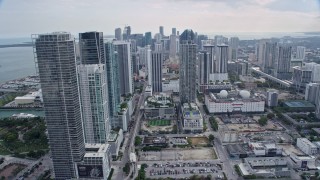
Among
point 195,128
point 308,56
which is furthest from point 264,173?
point 308,56

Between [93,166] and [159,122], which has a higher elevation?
[93,166]

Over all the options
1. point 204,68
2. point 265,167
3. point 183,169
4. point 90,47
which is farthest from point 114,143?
point 204,68

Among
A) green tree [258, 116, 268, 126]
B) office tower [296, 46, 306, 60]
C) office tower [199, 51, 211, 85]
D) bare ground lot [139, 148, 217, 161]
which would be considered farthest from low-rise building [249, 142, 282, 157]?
office tower [296, 46, 306, 60]

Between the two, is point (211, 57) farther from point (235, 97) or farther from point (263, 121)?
point (263, 121)

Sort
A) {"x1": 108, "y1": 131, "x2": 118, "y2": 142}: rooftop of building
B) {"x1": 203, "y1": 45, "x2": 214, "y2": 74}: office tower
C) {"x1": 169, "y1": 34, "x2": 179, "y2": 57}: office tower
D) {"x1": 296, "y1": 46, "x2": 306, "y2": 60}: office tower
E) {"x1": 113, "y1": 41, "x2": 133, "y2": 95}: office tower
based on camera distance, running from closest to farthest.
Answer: {"x1": 108, "y1": 131, "x2": 118, "y2": 142}: rooftop of building
{"x1": 113, "y1": 41, "x2": 133, "y2": 95}: office tower
{"x1": 203, "y1": 45, "x2": 214, "y2": 74}: office tower
{"x1": 296, "y1": 46, "x2": 306, "y2": 60}: office tower
{"x1": 169, "y1": 34, "x2": 179, "y2": 57}: office tower

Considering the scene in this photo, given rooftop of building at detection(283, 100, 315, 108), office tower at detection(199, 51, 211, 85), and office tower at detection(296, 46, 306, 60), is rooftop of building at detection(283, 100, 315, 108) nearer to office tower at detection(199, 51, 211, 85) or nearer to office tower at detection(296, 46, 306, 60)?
office tower at detection(199, 51, 211, 85)

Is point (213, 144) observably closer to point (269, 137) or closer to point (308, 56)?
point (269, 137)
